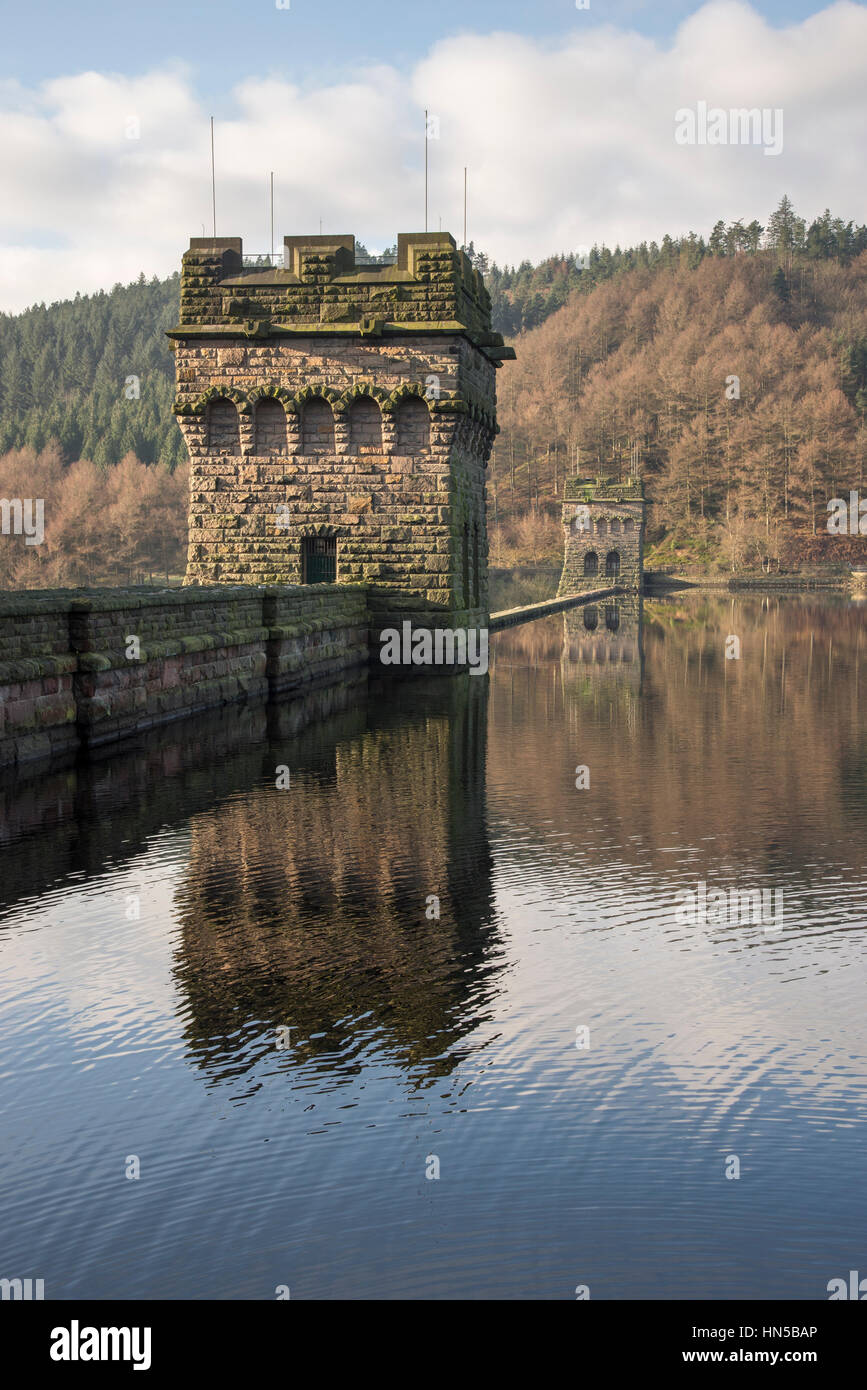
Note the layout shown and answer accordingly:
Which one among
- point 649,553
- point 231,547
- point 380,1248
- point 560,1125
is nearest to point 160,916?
point 560,1125

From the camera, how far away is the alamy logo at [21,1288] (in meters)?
3.95

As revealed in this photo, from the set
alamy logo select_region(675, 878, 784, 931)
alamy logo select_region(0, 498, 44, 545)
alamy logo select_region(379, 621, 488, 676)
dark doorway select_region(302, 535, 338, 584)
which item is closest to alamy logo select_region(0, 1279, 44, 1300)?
alamy logo select_region(675, 878, 784, 931)

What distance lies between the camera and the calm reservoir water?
4223 millimetres

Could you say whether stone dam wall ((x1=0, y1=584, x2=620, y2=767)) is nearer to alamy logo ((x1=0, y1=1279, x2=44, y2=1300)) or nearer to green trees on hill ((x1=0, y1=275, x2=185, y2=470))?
alamy logo ((x1=0, y1=1279, x2=44, y2=1300))

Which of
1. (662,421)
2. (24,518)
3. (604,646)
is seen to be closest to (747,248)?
(662,421)

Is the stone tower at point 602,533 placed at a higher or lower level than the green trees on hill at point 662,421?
lower

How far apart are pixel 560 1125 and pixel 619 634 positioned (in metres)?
37.6

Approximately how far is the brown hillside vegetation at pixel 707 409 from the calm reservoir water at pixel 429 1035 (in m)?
98.0

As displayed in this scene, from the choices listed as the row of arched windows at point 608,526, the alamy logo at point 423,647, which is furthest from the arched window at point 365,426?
the row of arched windows at point 608,526

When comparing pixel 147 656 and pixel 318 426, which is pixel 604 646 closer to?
pixel 318 426

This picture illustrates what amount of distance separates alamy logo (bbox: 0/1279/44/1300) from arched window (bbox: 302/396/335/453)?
78.8 ft

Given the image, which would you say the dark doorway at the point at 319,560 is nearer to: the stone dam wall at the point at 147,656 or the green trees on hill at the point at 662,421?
the stone dam wall at the point at 147,656

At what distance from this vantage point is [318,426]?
2723 cm

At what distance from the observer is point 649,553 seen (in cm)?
12200
